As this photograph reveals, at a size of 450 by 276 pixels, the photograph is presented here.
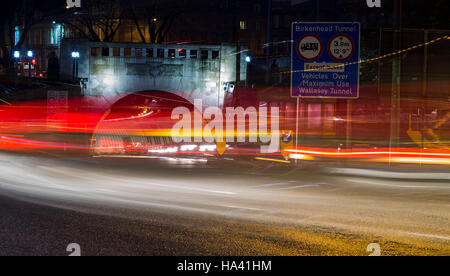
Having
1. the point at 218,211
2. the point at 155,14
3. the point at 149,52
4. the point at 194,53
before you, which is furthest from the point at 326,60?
the point at 155,14

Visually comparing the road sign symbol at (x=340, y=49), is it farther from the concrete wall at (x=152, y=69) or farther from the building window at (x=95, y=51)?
the building window at (x=95, y=51)

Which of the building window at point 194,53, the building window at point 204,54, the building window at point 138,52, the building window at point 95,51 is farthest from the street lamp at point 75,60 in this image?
the building window at point 204,54

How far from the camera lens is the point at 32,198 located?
Result: 33.7 ft

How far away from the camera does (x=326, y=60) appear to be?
17.0 m

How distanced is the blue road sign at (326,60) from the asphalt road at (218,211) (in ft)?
9.74

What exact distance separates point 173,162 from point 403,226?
9.65 meters

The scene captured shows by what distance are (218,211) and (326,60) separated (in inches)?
349

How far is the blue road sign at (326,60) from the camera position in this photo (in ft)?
55.4

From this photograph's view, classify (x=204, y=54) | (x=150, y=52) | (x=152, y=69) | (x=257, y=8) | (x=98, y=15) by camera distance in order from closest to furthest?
(x=152, y=69), (x=150, y=52), (x=204, y=54), (x=98, y=15), (x=257, y=8)

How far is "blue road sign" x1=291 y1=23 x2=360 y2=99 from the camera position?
55.4 feet

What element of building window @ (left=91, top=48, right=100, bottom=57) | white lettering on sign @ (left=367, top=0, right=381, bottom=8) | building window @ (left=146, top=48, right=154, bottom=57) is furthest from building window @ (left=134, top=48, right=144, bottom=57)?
white lettering on sign @ (left=367, top=0, right=381, bottom=8)

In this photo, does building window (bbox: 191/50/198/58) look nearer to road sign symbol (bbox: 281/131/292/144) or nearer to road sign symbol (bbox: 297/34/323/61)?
road sign symbol (bbox: 281/131/292/144)

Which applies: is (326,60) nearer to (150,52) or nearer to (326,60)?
(326,60)

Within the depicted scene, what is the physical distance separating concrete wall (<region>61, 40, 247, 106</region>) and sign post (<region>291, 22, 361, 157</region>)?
2697 cm
